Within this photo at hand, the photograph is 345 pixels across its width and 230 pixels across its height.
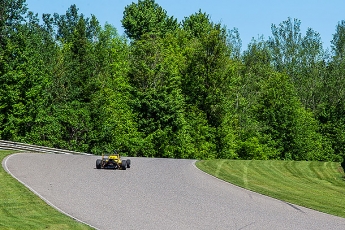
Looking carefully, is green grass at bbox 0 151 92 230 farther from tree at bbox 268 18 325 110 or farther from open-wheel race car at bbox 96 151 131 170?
tree at bbox 268 18 325 110

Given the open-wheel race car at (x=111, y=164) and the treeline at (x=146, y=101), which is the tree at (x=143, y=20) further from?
the open-wheel race car at (x=111, y=164)

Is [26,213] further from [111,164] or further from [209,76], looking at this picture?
[209,76]

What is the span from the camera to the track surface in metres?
16.5

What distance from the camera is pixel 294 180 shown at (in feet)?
107

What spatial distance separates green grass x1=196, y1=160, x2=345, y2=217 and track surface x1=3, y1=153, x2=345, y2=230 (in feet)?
4.13

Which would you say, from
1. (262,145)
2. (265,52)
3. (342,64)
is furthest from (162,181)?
(265,52)

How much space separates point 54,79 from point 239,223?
169 ft

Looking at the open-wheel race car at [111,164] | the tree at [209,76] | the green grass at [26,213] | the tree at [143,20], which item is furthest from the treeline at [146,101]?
the green grass at [26,213]

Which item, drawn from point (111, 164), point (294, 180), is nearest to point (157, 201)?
point (111, 164)

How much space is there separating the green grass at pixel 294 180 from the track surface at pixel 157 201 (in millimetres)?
1260

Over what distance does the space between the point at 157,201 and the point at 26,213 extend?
4961mm

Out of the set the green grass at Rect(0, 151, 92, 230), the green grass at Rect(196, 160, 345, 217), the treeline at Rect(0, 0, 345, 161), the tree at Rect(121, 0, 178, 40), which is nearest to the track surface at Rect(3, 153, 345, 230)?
Result: the green grass at Rect(0, 151, 92, 230)

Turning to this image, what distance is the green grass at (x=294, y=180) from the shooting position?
22.9 meters

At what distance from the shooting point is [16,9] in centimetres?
6288
